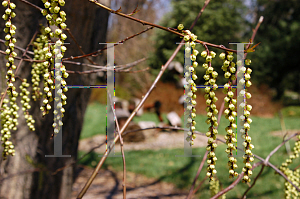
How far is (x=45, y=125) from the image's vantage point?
167cm

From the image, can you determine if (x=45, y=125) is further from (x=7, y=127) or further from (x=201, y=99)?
(x=201, y=99)

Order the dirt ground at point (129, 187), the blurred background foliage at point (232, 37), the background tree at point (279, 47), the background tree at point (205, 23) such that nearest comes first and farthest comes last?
the dirt ground at point (129, 187)
the background tree at point (205, 23)
the blurred background foliage at point (232, 37)
the background tree at point (279, 47)

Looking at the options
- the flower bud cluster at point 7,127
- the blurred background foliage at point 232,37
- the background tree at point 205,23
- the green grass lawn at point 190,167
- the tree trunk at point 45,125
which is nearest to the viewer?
the flower bud cluster at point 7,127

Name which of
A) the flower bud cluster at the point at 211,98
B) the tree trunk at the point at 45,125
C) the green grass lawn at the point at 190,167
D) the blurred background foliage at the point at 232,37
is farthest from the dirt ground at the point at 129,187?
the blurred background foliage at the point at 232,37

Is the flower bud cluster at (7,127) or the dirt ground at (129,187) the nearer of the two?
the flower bud cluster at (7,127)

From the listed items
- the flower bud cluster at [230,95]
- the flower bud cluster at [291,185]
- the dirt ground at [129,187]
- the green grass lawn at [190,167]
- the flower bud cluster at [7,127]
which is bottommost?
the dirt ground at [129,187]

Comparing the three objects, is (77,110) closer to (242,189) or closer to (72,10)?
(72,10)

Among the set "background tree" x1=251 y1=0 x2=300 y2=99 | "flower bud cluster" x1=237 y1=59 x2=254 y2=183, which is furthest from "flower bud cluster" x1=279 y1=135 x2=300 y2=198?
"background tree" x1=251 y1=0 x2=300 y2=99

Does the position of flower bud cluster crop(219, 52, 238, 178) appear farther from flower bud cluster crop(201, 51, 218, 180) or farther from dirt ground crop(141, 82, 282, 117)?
dirt ground crop(141, 82, 282, 117)

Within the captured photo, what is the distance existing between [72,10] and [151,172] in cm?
284

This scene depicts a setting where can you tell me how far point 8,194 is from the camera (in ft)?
5.57

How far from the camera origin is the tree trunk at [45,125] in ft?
4.81

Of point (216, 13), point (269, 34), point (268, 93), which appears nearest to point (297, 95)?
point (268, 93)

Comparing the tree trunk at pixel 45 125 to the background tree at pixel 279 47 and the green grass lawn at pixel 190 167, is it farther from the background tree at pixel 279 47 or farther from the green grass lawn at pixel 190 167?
the background tree at pixel 279 47
